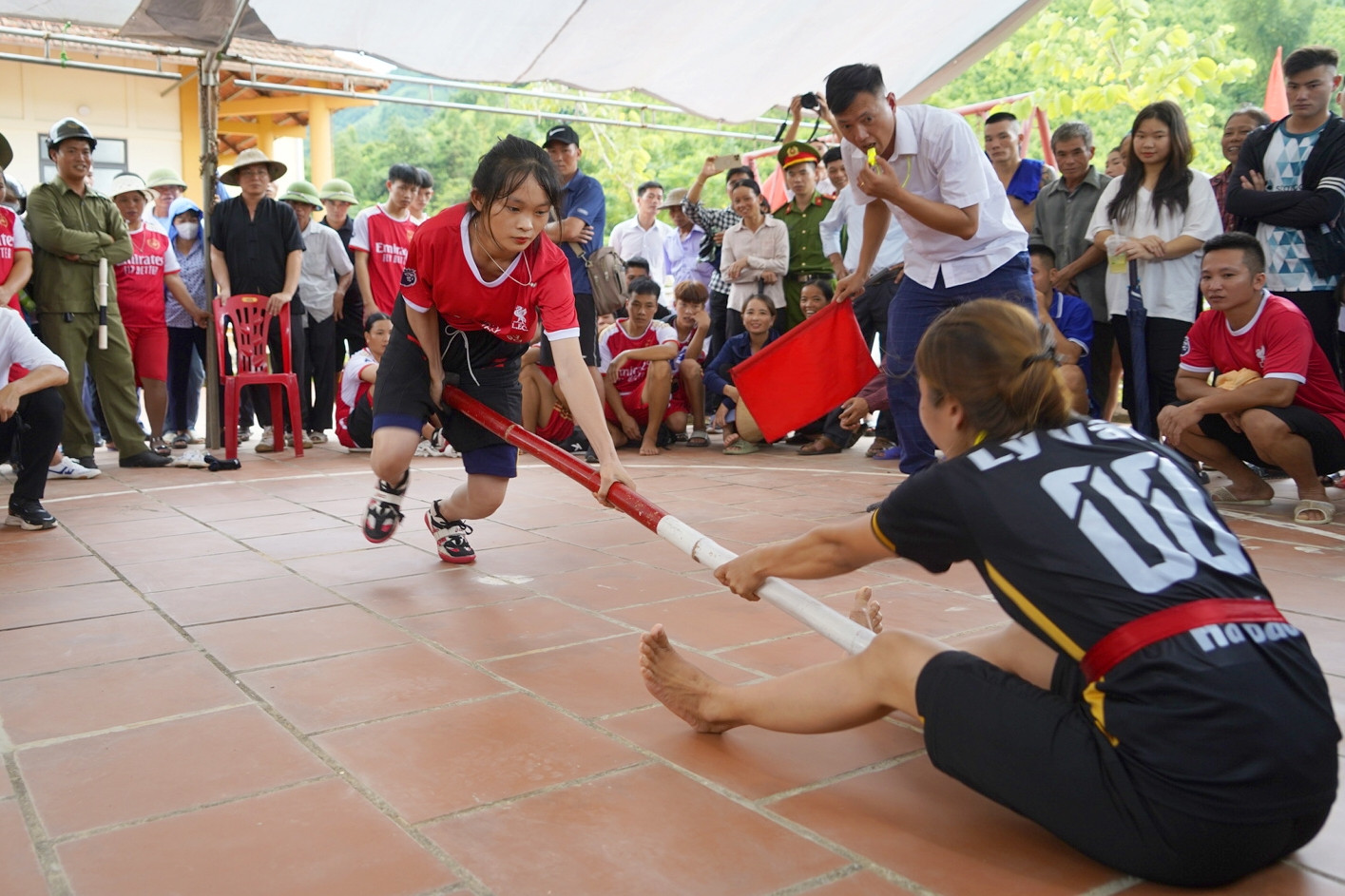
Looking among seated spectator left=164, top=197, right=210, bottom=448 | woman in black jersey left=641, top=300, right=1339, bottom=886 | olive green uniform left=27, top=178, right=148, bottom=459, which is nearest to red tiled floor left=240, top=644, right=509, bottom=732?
woman in black jersey left=641, top=300, right=1339, bottom=886

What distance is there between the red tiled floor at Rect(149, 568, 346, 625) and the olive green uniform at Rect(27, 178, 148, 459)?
3.26 metres

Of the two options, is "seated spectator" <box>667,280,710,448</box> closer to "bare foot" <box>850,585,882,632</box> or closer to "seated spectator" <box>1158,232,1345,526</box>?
"seated spectator" <box>1158,232,1345,526</box>

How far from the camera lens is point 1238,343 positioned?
189 inches

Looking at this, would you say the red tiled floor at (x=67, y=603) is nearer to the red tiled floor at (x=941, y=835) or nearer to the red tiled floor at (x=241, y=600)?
the red tiled floor at (x=241, y=600)

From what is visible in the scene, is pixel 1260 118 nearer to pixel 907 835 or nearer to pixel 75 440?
pixel 907 835

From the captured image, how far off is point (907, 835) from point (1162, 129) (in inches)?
177

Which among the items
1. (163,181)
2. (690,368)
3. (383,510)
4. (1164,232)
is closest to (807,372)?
(1164,232)

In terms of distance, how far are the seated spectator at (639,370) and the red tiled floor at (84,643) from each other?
14.0 ft

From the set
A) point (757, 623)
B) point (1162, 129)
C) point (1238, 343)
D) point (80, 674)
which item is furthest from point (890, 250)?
point (80, 674)

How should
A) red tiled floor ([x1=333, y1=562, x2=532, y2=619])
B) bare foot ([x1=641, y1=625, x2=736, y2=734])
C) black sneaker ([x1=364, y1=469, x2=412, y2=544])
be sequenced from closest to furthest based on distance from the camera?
1. bare foot ([x1=641, y1=625, x2=736, y2=734])
2. red tiled floor ([x1=333, y1=562, x2=532, y2=619])
3. black sneaker ([x1=364, y1=469, x2=412, y2=544])

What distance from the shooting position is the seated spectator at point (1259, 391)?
4625 mm

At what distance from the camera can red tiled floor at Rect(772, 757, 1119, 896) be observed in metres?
1.69

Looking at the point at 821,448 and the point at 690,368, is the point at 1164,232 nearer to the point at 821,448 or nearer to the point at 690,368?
the point at 821,448

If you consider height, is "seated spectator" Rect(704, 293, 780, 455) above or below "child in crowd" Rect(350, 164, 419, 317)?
below
